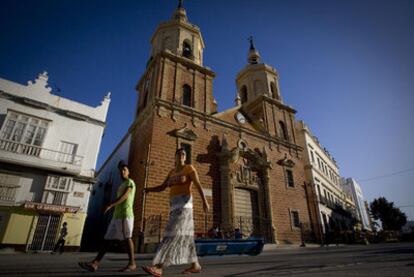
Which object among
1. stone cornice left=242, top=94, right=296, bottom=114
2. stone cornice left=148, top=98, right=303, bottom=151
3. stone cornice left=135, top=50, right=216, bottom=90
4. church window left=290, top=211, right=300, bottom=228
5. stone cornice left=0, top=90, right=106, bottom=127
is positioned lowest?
church window left=290, top=211, right=300, bottom=228

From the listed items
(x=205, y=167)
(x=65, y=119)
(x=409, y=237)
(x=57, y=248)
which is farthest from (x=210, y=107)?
(x=409, y=237)

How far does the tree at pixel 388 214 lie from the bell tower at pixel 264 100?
3417cm

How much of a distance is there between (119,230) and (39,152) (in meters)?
12.4

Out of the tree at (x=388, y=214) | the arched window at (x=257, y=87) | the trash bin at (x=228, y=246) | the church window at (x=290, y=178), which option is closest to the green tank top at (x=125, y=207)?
the trash bin at (x=228, y=246)

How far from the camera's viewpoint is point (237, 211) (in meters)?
15.1

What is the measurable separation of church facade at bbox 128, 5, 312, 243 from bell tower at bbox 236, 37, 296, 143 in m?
0.13

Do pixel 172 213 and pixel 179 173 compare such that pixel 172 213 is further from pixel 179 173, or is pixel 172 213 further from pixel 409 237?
pixel 409 237

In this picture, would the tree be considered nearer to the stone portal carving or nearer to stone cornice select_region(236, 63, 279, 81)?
stone cornice select_region(236, 63, 279, 81)

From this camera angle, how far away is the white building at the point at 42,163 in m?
11.5

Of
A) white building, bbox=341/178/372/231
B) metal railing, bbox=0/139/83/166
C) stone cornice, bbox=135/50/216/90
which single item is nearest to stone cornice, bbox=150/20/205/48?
stone cornice, bbox=135/50/216/90

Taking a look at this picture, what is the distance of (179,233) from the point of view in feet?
10.1

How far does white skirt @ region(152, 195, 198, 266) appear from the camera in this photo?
294 cm

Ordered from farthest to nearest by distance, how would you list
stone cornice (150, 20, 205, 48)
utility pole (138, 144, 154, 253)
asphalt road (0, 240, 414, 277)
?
stone cornice (150, 20, 205, 48) → utility pole (138, 144, 154, 253) → asphalt road (0, 240, 414, 277)

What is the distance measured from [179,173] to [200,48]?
19941 mm
